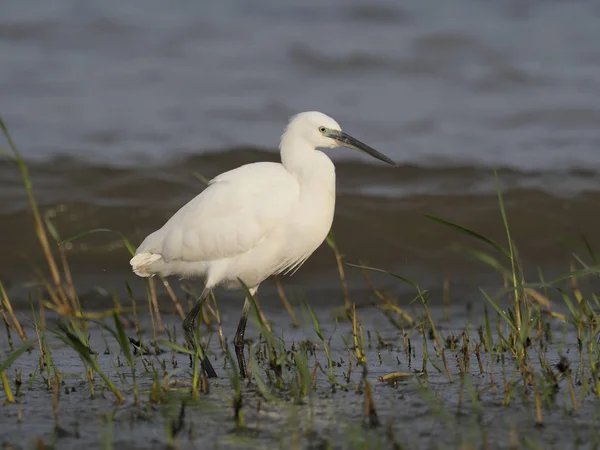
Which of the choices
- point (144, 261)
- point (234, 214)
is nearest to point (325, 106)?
point (144, 261)

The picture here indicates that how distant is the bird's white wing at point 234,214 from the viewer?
5267mm

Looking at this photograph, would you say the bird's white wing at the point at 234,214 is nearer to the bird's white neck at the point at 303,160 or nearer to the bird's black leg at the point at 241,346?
the bird's white neck at the point at 303,160

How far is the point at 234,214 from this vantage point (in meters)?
5.34

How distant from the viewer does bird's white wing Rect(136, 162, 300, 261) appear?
17.3 ft

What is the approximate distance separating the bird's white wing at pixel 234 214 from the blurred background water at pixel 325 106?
2.72 metres

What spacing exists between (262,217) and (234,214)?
0.18m

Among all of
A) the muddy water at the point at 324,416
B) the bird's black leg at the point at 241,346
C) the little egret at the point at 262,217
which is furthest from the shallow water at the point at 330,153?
the little egret at the point at 262,217

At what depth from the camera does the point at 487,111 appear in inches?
512

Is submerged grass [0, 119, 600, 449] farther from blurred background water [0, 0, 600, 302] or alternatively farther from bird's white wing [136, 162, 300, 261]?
blurred background water [0, 0, 600, 302]

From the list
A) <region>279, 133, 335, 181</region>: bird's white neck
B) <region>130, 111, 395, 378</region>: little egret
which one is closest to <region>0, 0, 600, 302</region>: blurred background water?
<region>130, 111, 395, 378</region>: little egret

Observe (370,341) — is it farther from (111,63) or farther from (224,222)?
(111,63)

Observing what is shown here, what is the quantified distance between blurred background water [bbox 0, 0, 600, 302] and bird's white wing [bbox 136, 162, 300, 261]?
2.72 meters

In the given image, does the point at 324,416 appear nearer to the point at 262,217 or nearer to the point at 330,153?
the point at 262,217

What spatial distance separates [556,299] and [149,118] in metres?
7.07
